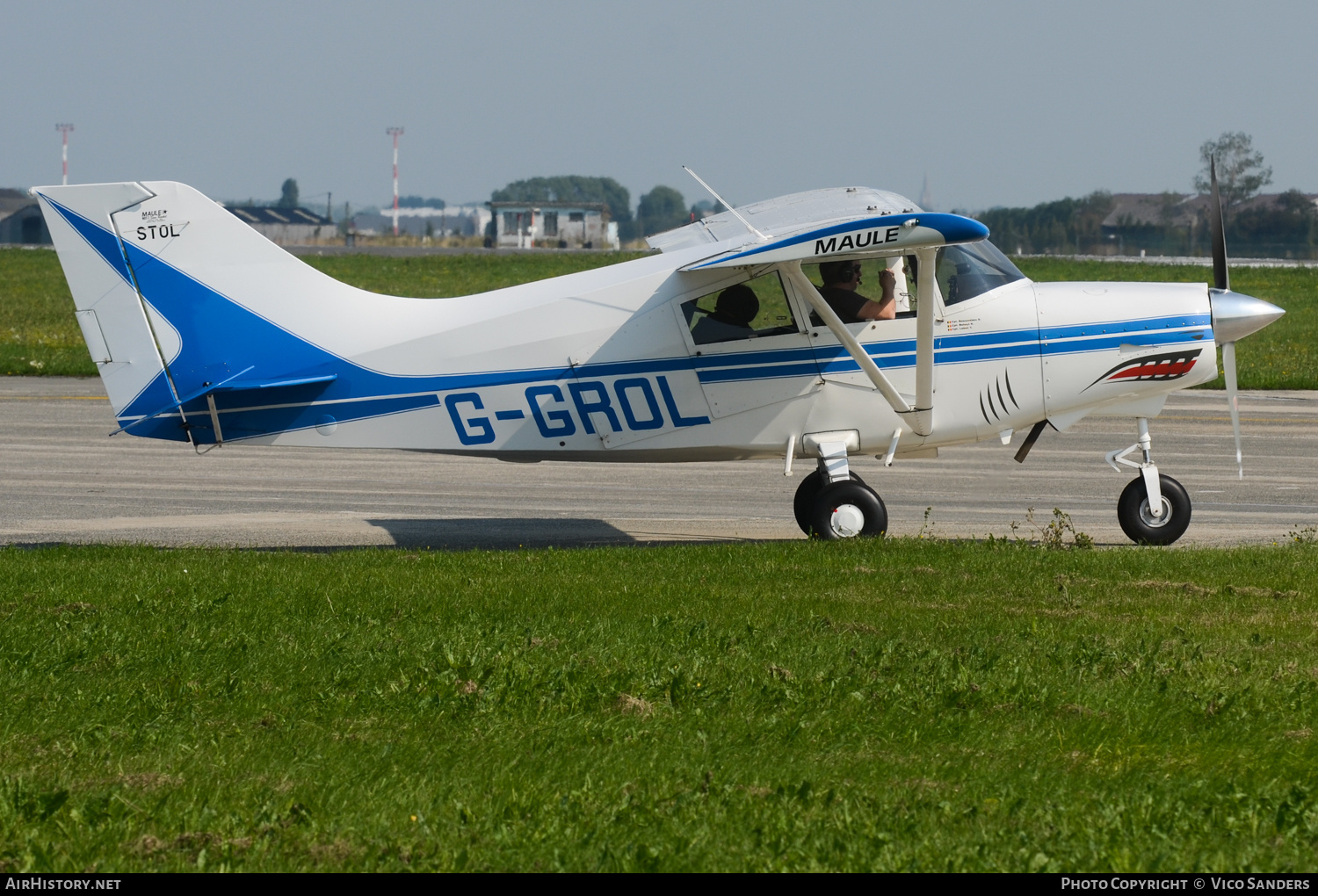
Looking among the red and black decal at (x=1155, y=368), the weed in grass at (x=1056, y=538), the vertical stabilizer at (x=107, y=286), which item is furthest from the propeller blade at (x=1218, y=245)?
the vertical stabilizer at (x=107, y=286)

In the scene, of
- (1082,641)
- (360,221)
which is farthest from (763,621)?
(360,221)

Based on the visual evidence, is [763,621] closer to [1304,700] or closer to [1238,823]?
[1304,700]

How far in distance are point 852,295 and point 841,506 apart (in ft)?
5.56

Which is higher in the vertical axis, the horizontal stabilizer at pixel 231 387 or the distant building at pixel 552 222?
the distant building at pixel 552 222

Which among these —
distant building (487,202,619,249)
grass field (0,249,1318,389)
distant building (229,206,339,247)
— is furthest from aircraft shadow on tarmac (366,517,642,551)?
distant building (229,206,339,247)

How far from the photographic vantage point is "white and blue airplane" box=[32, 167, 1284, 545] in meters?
10.7

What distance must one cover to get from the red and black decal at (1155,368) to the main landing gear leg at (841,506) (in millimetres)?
2023

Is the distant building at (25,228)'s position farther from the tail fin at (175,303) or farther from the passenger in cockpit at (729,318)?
the passenger in cockpit at (729,318)

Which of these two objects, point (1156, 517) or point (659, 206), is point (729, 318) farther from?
point (659, 206)

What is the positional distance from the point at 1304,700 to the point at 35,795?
5.08 metres

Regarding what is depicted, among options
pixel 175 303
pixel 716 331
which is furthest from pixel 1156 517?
pixel 175 303

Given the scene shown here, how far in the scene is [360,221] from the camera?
198750mm

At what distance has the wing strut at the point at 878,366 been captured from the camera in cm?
1045

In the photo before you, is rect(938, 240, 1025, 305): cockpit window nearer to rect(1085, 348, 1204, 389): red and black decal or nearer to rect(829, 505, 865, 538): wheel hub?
rect(1085, 348, 1204, 389): red and black decal
